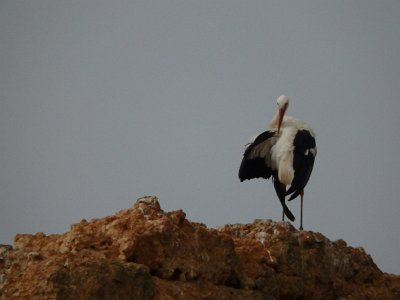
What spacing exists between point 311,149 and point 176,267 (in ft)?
21.7

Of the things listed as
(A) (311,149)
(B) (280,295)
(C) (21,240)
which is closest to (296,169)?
(A) (311,149)

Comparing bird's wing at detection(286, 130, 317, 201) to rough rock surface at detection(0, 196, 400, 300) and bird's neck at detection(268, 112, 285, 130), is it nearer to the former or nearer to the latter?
bird's neck at detection(268, 112, 285, 130)

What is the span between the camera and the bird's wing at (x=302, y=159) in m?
12.9

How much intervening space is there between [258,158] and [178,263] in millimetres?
6415

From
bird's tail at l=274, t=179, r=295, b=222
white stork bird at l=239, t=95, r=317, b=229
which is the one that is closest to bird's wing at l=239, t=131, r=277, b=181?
white stork bird at l=239, t=95, r=317, b=229

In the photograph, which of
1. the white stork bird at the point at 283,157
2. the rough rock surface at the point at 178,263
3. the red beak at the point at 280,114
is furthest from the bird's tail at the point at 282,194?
the rough rock surface at the point at 178,263

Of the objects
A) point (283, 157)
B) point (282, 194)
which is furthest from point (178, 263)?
point (282, 194)

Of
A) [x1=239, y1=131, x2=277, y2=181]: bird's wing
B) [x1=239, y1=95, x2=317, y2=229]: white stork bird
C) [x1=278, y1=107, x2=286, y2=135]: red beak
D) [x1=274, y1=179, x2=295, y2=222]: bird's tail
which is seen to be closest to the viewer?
[x1=239, y1=95, x2=317, y2=229]: white stork bird

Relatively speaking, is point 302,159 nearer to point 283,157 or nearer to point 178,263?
point 283,157

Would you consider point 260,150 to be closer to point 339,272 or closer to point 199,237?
point 339,272

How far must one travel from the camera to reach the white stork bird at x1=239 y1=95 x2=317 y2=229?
1289 cm

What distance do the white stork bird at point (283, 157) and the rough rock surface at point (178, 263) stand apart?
3219mm

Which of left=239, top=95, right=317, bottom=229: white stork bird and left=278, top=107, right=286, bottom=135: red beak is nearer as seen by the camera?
left=239, top=95, right=317, bottom=229: white stork bird

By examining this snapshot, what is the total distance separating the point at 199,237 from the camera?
7.36 metres
